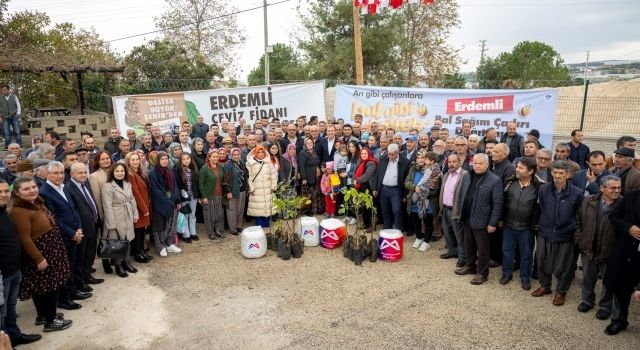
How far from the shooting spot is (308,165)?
26.4ft

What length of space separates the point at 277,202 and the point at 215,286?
62.8 inches

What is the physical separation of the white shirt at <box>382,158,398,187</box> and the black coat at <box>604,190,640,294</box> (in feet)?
10.2

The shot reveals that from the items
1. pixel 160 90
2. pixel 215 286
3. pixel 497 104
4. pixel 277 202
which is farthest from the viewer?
pixel 160 90

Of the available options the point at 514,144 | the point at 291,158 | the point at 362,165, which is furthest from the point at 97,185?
the point at 514,144

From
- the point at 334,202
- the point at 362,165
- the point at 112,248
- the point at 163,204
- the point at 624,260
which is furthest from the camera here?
the point at 334,202

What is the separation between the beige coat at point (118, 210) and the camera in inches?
214

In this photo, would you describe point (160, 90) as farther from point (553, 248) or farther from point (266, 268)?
point (553, 248)

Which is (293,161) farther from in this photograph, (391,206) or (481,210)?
(481,210)

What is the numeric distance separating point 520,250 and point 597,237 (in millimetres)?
933

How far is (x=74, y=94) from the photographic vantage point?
18.0 m

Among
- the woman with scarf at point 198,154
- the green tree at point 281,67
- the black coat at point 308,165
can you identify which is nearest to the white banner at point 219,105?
the woman with scarf at point 198,154

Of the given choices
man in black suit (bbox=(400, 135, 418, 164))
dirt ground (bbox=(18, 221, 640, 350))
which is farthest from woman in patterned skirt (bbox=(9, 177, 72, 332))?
man in black suit (bbox=(400, 135, 418, 164))

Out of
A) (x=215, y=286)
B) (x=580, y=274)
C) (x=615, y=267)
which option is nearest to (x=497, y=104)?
(x=580, y=274)

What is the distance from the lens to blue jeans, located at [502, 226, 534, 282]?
511cm
